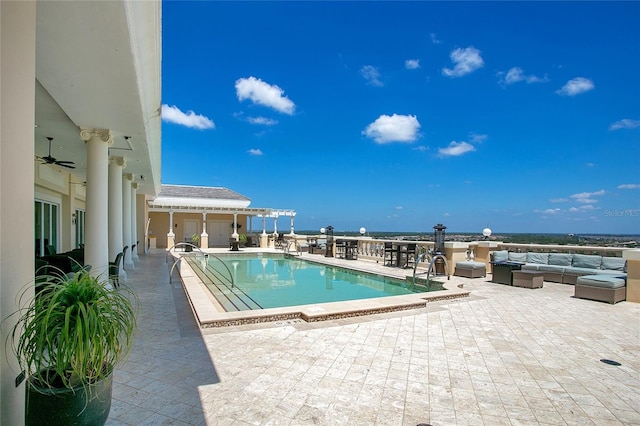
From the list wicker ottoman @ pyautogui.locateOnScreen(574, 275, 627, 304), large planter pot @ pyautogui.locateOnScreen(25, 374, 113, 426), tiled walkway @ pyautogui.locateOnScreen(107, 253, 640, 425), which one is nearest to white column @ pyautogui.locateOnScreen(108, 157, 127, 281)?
tiled walkway @ pyautogui.locateOnScreen(107, 253, 640, 425)

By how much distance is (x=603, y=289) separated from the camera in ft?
23.9

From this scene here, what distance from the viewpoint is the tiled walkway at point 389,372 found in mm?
2932

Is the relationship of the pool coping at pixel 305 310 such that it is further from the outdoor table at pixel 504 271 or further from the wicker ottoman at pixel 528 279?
the outdoor table at pixel 504 271

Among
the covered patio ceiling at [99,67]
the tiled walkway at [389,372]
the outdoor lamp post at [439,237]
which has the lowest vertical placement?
the tiled walkway at [389,372]

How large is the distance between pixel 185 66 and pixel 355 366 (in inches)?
751

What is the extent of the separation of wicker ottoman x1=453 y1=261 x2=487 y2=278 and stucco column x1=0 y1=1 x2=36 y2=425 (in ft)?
35.1

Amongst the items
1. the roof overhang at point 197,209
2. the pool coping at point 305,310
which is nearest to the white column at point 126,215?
the pool coping at point 305,310

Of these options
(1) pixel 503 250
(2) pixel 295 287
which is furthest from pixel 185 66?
(1) pixel 503 250

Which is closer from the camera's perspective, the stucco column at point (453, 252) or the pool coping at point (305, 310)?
the pool coping at point (305, 310)

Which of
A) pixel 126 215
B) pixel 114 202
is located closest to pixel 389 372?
pixel 114 202

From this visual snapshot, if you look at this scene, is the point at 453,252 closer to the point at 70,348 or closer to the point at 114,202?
the point at 114,202

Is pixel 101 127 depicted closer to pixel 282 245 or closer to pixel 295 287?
pixel 295 287

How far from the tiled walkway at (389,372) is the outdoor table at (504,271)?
9.89ft

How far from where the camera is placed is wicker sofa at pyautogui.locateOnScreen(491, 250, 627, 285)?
8773 mm
